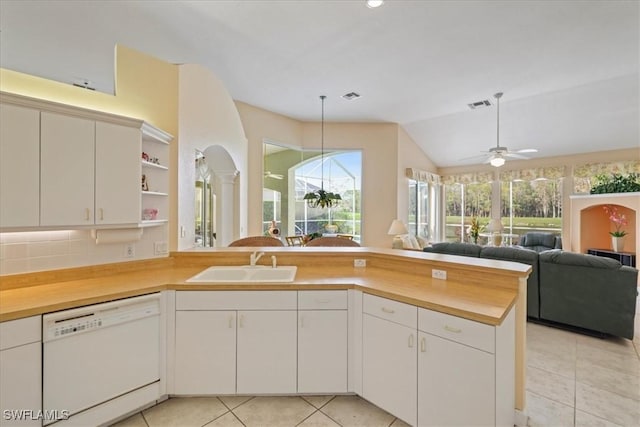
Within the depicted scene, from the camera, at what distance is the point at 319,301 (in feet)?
6.86

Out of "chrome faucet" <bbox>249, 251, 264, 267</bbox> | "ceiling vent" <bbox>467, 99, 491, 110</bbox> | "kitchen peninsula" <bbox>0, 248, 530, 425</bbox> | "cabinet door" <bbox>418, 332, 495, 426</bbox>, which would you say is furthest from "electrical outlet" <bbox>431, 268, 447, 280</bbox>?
"ceiling vent" <bbox>467, 99, 491, 110</bbox>

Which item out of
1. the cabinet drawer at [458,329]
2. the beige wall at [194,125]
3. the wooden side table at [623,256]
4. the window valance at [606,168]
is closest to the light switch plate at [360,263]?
the cabinet drawer at [458,329]

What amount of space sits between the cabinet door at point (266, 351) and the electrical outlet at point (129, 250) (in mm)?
1244

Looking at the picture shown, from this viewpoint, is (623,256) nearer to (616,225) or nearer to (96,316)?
(616,225)

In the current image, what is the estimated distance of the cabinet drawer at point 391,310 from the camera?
1.80 meters

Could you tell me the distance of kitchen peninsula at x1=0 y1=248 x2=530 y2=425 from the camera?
5.31 feet

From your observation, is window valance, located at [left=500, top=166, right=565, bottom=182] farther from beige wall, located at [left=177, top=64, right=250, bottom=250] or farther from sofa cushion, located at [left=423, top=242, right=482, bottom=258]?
beige wall, located at [left=177, top=64, right=250, bottom=250]

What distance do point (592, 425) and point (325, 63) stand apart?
431 cm

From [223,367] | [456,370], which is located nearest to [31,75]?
[223,367]

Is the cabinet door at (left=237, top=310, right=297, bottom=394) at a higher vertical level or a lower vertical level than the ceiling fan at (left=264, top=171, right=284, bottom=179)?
lower

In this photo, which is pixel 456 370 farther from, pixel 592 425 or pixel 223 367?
pixel 223 367

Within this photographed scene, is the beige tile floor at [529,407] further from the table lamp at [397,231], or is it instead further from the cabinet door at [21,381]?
the table lamp at [397,231]

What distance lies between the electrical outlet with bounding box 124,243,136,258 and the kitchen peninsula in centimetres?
8

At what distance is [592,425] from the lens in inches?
76.2
